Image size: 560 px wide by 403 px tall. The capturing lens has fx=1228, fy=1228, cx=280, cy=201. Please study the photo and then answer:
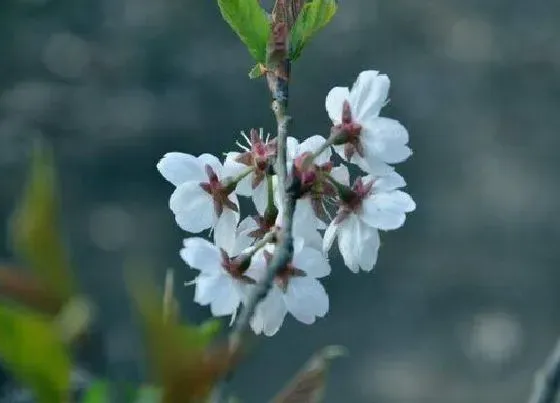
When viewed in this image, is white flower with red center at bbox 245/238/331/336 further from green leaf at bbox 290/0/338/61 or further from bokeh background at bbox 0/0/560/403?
bokeh background at bbox 0/0/560/403

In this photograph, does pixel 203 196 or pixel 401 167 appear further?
pixel 401 167

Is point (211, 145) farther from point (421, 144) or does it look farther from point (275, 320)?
point (275, 320)

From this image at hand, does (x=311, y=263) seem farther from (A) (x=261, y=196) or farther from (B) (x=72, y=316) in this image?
(B) (x=72, y=316)

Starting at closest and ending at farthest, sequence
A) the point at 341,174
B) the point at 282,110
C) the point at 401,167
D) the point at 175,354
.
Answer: the point at 175,354 → the point at 282,110 → the point at 341,174 → the point at 401,167

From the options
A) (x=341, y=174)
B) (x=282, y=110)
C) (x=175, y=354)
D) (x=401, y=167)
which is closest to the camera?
(x=175, y=354)

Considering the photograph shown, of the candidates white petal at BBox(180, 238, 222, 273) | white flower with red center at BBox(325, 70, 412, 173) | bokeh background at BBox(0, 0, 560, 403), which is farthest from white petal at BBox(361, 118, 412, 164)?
bokeh background at BBox(0, 0, 560, 403)

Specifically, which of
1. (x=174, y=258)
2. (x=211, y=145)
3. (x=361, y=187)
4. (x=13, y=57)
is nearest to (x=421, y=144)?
(x=211, y=145)

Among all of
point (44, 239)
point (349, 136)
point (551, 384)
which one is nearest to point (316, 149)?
point (349, 136)
